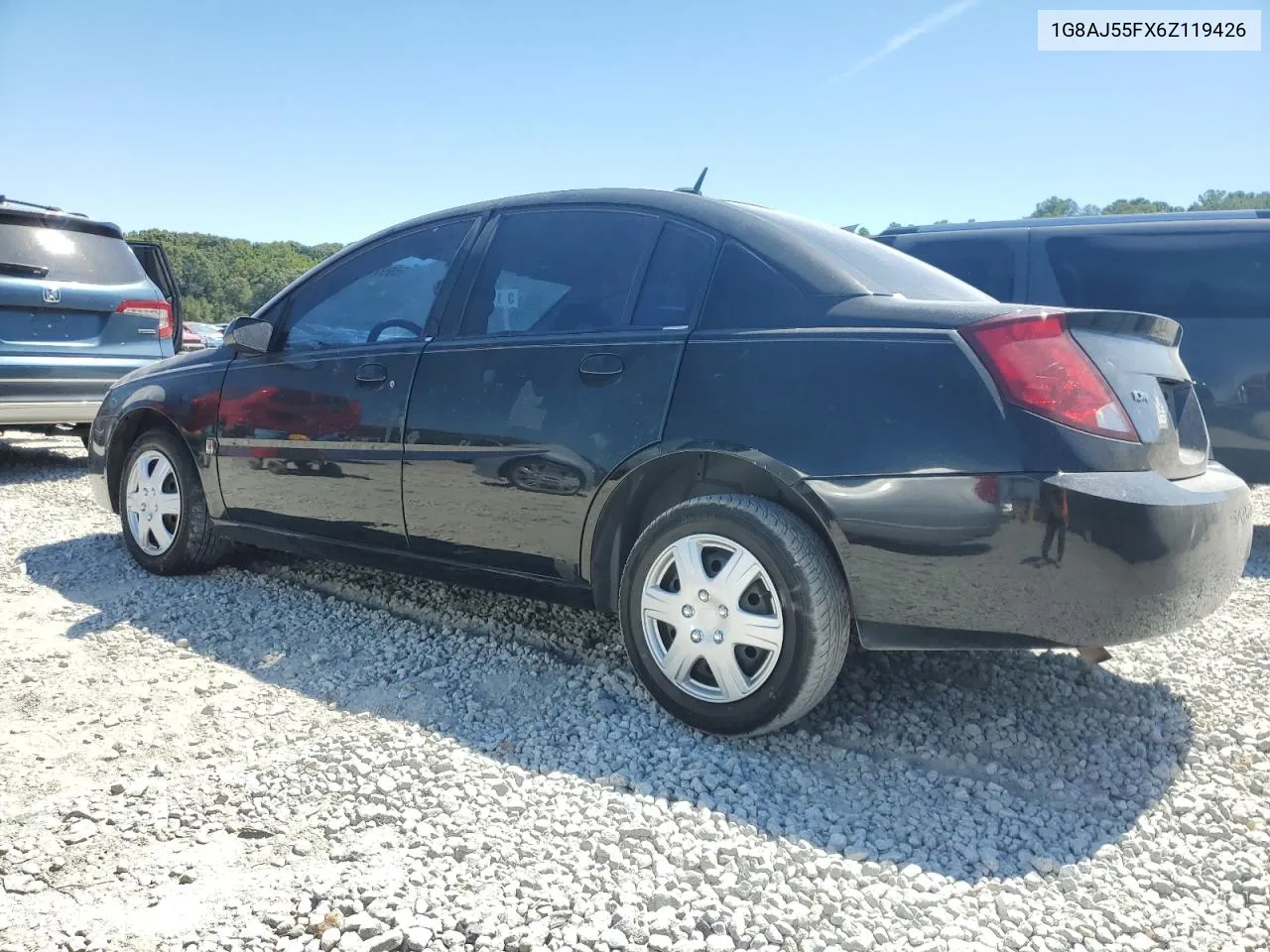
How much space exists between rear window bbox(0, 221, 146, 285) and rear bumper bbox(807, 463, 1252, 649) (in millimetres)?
6506

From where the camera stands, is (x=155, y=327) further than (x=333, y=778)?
Yes

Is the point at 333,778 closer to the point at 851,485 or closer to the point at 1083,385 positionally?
the point at 851,485

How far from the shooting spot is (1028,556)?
2.25m

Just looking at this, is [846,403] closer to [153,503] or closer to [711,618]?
[711,618]

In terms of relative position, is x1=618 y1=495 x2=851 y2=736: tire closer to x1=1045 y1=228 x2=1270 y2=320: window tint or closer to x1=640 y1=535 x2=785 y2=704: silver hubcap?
x1=640 y1=535 x2=785 y2=704: silver hubcap

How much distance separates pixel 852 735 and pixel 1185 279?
3888mm

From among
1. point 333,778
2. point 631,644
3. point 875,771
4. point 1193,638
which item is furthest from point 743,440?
point 1193,638

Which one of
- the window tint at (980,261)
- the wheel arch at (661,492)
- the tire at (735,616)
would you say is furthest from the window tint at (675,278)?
the window tint at (980,261)

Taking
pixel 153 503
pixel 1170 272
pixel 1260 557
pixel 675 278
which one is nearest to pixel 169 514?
pixel 153 503

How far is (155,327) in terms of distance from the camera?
24.1 feet

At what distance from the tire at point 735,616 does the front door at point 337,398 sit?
1.15 meters

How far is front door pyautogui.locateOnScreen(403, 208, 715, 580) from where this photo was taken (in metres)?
2.84

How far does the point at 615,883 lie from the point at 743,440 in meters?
1.18

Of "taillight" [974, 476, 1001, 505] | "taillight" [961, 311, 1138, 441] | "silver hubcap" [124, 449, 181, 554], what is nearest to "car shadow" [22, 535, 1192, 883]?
"silver hubcap" [124, 449, 181, 554]
